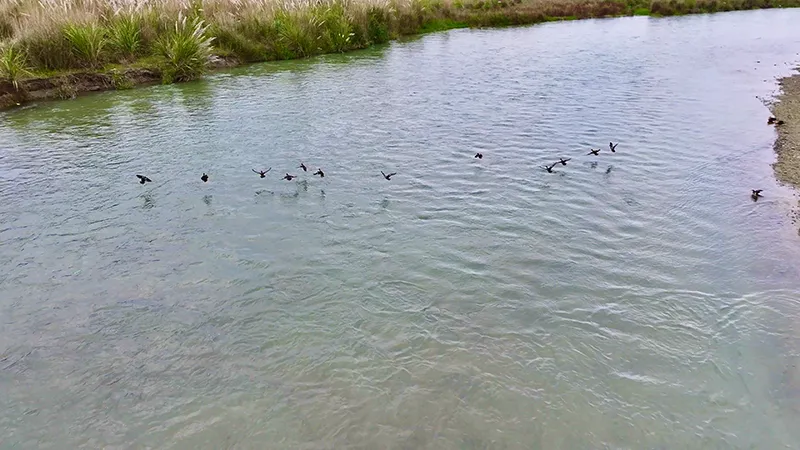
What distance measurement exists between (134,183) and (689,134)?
41.2ft

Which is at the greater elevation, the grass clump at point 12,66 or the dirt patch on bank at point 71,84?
the grass clump at point 12,66

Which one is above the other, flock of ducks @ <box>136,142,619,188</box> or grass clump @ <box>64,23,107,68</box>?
grass clump @ <box>64,23,107,68</box>

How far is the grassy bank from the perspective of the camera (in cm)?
1670

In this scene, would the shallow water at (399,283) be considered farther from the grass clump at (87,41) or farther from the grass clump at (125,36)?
the grass clump at (125,36)

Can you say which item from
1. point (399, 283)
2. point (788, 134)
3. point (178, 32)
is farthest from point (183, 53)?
point (788, 134)

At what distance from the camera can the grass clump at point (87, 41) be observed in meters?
16.8

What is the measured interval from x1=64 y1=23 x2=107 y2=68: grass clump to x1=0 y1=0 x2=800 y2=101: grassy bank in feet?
0.09

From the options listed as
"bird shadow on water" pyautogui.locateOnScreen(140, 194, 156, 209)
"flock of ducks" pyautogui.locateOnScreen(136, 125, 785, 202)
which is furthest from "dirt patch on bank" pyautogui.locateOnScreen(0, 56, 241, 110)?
"bird shadow on water" pyautogui.locateOnScreen(140, 194, 156, 209)

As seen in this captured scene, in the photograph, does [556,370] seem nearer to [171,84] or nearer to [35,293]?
[35,293]

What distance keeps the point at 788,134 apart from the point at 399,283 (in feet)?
35.0

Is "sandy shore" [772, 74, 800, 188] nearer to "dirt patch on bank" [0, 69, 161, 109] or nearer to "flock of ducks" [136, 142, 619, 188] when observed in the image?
"flock of ducks" [136, 142, 619, 188]

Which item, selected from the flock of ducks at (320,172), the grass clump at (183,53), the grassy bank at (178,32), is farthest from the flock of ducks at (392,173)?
the grassy bank at (178,32)

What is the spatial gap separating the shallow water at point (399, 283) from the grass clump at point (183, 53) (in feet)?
15.8

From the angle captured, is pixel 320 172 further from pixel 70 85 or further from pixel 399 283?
pixel 70 85
